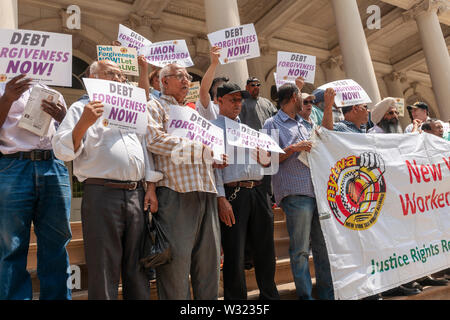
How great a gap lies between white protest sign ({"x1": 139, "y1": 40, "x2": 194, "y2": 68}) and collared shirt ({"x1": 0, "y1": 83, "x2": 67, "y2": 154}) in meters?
1.98

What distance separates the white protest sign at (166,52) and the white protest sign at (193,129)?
1891 mm

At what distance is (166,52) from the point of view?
4473 millimetres

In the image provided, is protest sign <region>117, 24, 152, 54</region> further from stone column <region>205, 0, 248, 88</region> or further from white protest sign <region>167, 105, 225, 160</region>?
white protest sign <region>167, 105, 225, 160</region>

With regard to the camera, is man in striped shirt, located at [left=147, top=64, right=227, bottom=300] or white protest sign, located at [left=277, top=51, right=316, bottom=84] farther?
white protest sign, located at [left=277, top=51, right=316, bottom=84]

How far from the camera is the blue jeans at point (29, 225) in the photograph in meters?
2.33

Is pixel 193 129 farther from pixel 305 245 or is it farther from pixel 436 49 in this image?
pixel 436 49

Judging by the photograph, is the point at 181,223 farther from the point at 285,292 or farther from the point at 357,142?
the point at 357,142

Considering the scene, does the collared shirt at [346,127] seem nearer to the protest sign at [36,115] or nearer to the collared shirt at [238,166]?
the collared shirt at [238,166]

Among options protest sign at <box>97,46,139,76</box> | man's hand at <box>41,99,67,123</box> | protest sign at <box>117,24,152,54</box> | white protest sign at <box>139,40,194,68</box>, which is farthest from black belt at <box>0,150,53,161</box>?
protest sign at <box>117,24,152,54</box>

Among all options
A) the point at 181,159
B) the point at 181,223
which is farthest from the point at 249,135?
the point at 181,223

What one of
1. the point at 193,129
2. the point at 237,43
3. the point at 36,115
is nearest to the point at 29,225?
the point at 36,115

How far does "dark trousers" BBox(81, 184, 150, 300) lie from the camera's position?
225cm

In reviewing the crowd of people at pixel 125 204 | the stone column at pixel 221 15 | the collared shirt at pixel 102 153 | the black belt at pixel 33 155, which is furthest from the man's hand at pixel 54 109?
the stone column at pixel 221 15

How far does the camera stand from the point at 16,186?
7.87 feet
